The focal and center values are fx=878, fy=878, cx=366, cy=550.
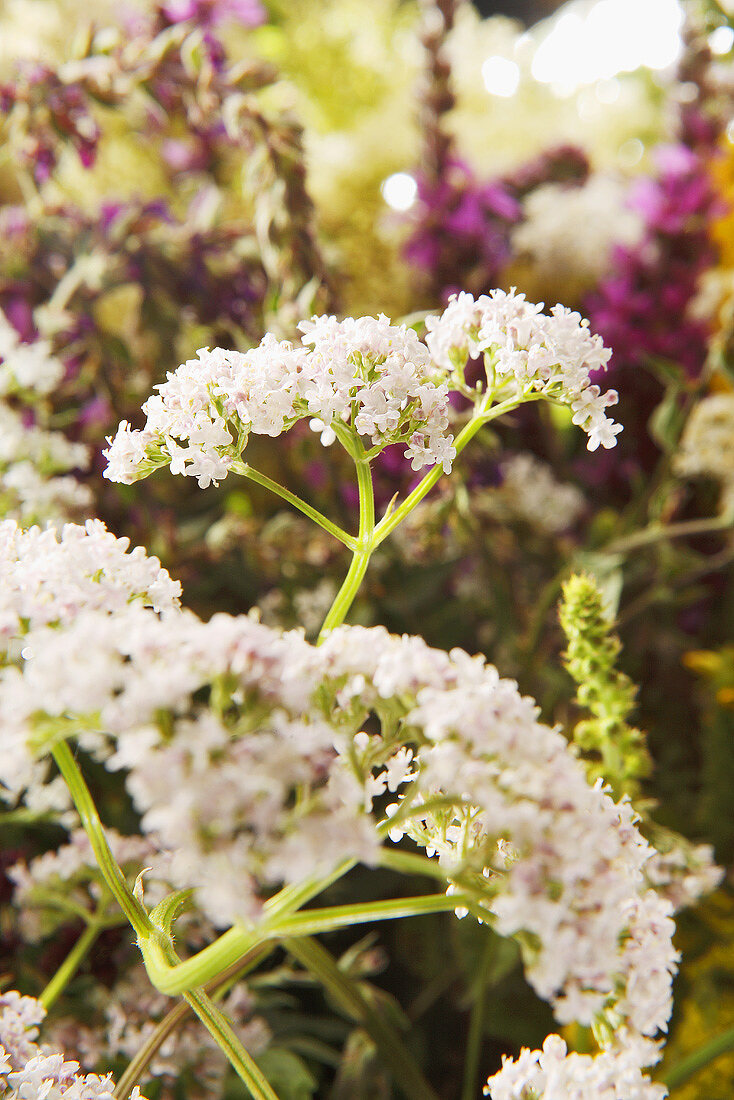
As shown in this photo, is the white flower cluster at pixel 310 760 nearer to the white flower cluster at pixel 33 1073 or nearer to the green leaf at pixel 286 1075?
the white flower cluster at pixel 33 1073

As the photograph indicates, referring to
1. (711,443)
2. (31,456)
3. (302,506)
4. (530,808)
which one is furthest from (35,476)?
(711,443)

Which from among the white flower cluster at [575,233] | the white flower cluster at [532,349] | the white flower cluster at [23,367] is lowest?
the white flower cluster at [532,349]

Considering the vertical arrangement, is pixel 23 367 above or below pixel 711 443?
below

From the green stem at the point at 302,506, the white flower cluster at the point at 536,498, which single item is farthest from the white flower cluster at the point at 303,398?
the white flower cluster at the point at 536,498

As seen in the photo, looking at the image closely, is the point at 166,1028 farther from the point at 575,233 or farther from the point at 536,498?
the point at 575,233

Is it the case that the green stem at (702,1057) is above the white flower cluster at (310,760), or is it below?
above
